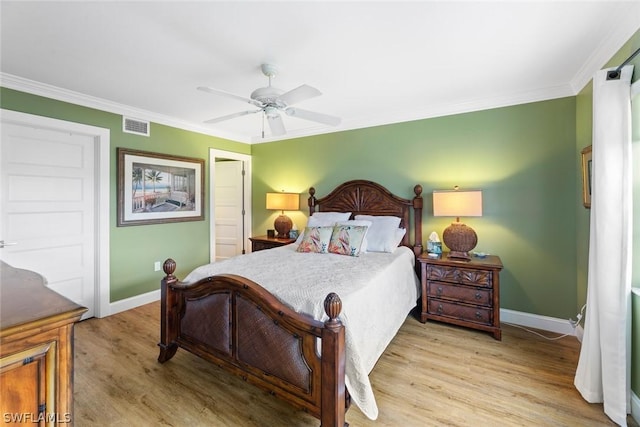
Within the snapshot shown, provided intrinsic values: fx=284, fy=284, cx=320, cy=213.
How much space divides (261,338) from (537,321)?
2.87 metres

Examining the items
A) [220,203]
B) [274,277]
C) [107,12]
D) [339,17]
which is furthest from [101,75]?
[220,203]

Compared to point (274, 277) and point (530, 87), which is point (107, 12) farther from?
point (530, 87)

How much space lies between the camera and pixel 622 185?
1.71 m

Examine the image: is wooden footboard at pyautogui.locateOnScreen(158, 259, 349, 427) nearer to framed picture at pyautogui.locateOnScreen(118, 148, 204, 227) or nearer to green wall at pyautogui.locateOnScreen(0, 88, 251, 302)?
green wall at pyautogui.locateOnScreen(0, 88, 251, 302)

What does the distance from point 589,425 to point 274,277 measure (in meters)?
2.13

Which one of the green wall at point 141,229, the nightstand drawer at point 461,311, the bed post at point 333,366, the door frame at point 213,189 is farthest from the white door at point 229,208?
the bed post at point 333,366

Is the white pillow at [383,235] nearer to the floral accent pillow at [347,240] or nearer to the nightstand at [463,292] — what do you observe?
the floral accent pillow at [347,240]

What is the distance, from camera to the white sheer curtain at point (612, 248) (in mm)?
1693

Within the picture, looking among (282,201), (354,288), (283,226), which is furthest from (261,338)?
(282,201)

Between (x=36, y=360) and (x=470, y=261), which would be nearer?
(x=36, y=360)

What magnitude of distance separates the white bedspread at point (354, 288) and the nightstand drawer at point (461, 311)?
0.76 feet

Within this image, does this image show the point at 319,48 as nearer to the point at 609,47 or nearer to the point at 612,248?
the point at 609,47

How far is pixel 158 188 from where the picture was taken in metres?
3.77

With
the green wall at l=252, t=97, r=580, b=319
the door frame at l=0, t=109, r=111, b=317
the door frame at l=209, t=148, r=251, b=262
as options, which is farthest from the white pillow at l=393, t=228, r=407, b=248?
the door frame at l=0, t=109, r=111, b=317
